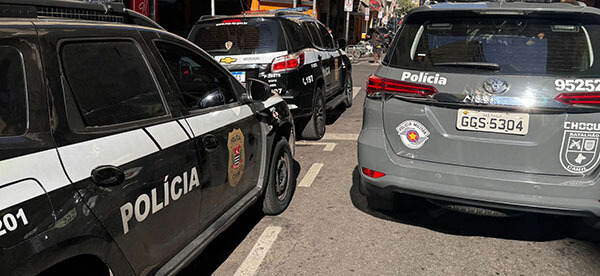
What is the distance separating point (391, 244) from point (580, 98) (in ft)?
5.29

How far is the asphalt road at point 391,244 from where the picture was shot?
3191 millimetres

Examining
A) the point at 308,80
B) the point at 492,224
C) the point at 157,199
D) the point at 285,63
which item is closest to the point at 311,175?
the point at 285,63

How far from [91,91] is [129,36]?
1.61ft

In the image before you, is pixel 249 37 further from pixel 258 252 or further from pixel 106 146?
pixel 106 146

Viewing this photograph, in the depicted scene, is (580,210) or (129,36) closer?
(129,36)

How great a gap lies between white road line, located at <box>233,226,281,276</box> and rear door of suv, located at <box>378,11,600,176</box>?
3.87 ft

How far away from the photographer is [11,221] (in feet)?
4.87

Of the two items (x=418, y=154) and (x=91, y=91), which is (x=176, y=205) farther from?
(x=418, y=154)

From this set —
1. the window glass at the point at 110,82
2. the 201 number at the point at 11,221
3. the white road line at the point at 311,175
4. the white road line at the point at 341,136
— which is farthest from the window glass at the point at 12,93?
the white road line at the point at 341,136

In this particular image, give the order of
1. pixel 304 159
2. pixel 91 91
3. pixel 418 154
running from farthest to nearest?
pixel 304 159 → pixel 418 154 → pixel 91 91

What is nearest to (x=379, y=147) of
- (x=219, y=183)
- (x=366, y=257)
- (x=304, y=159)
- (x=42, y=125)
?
(x=366, y=257)

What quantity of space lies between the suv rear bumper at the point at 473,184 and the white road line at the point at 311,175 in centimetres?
150

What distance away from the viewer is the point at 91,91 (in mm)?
2084

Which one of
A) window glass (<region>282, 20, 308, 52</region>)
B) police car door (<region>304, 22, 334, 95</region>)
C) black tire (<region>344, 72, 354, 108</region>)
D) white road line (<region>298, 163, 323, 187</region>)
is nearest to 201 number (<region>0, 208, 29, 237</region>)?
white road line (<region>298, 163, 323, 187</region>)
